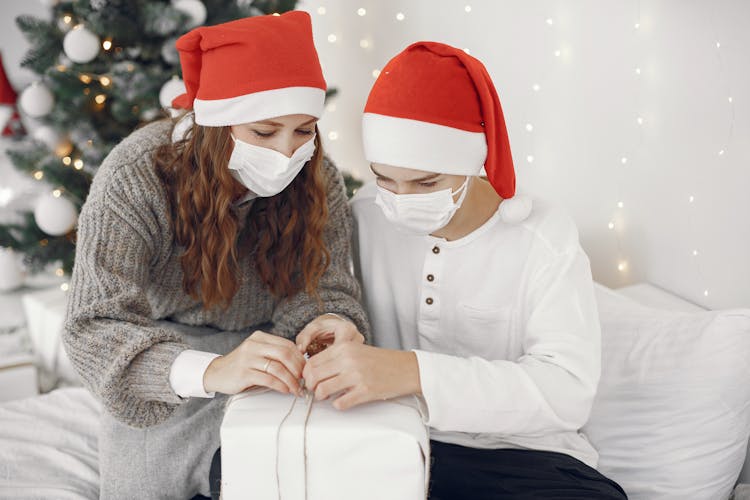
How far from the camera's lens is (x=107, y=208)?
1293mm

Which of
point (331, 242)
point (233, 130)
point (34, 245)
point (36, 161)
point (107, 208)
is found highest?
point (233, 130)

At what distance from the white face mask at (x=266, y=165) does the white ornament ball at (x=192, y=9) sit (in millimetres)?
1022

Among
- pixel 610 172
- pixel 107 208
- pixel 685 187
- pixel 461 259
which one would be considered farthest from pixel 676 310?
pixel 107 208

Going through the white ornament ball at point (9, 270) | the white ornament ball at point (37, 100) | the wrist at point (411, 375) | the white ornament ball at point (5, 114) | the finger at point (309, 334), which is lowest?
the white ornament ball at point (9, 270)

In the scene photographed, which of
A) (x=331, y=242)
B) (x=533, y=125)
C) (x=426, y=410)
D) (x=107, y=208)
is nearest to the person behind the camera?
(x=426, y=410)

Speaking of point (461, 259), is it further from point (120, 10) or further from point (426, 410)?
point (120, 10)

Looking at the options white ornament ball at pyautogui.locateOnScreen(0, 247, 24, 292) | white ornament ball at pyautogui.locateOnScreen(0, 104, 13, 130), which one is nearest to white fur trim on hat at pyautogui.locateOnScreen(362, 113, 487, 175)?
white ornament ball at pyautogui.locateOnScreen(0, 247, 24, 292)

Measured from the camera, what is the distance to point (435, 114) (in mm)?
1232

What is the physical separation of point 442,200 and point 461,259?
17 cm

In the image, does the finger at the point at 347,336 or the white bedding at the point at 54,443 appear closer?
the finger at the point at 347,336

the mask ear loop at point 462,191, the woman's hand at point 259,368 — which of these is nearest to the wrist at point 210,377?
the woman's hand at point 259,368

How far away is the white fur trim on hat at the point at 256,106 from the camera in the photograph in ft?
4.24

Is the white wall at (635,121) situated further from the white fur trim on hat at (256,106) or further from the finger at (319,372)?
the finger at (319,372)

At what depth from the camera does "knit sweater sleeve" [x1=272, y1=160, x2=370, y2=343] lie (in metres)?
1.44
